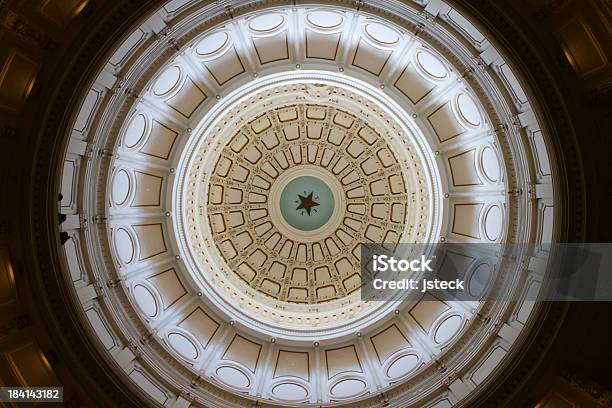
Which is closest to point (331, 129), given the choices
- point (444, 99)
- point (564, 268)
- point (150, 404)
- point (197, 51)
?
point (444, 99)

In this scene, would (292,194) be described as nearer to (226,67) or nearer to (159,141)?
(159,141)

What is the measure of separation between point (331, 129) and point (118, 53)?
1010 cm

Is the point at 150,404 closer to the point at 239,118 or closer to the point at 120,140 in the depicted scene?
the point at 120,140

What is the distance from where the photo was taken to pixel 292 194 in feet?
70.2

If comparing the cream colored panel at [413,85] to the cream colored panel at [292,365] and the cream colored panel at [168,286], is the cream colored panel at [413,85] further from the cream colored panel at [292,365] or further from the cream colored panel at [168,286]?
the cream colored panel at [168,286]

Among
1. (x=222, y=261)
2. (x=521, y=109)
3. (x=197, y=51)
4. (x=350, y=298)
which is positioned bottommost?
(x=350, y=298)

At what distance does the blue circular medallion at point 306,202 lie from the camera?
21.4 meters

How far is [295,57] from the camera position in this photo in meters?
15.8

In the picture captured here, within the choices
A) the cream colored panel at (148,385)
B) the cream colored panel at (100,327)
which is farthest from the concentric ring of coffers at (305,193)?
the cream colored panel at (100,327)

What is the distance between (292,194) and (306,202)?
70 cm

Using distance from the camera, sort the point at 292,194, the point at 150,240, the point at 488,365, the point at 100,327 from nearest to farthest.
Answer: the point at 488,365 → the point at 100,327 → the point at 150,240 → the point at 292,194

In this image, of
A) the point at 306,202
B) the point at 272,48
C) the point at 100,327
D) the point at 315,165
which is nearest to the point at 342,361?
the point at 306,202

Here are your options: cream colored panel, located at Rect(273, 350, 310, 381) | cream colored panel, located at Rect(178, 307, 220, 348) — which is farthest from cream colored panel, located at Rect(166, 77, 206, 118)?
cream colored panel, located at Rect(273, 350, 310, 381)

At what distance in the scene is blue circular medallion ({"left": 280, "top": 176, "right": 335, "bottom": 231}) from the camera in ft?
70.2
